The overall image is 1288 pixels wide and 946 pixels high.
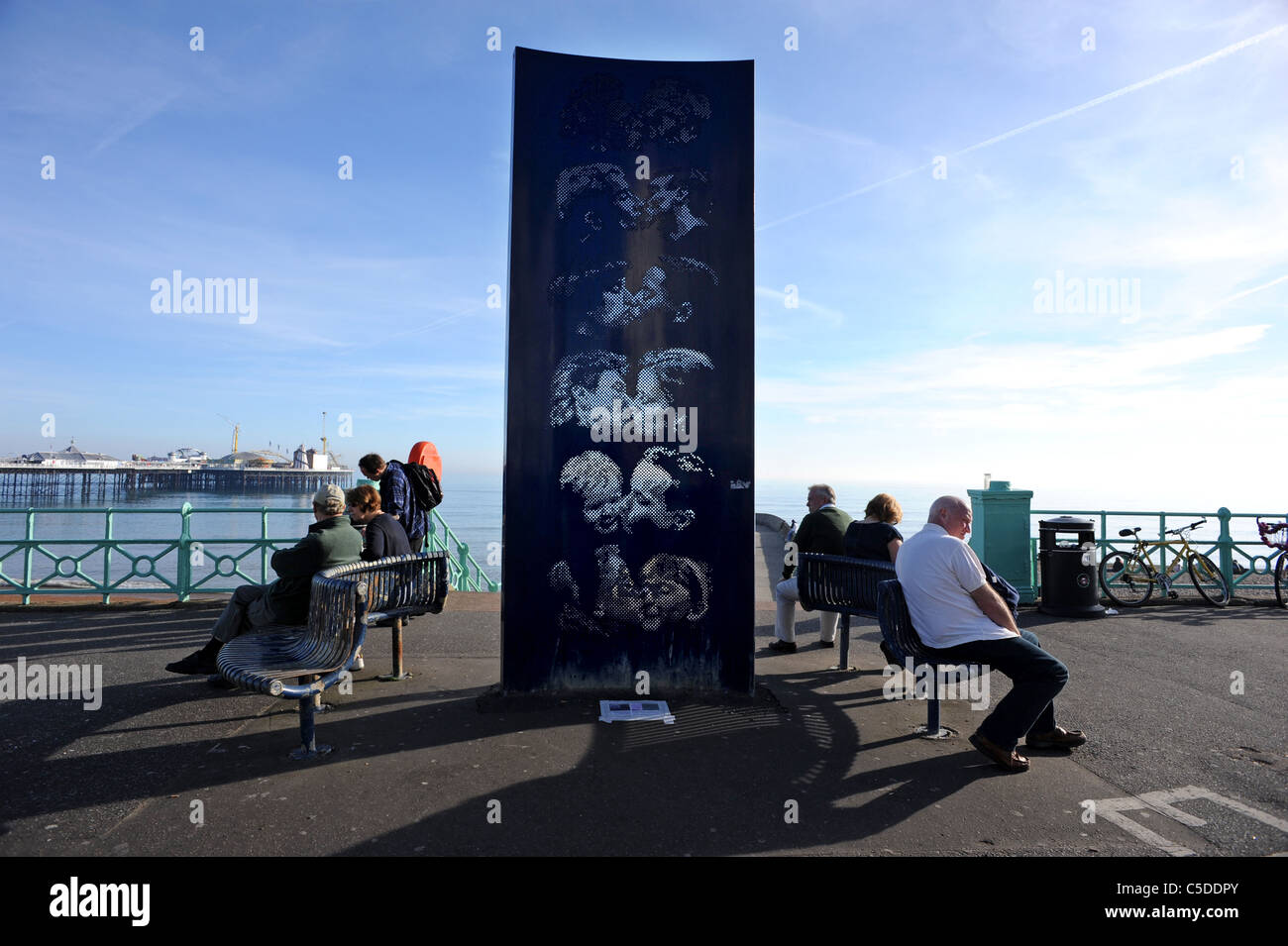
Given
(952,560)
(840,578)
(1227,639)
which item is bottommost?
(1227,639)

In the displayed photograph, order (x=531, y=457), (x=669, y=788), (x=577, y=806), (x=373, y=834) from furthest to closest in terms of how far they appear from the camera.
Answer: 1. (x=531, y=457)
2. (x=669, y=788)
3. (x=577, y=806)
4. (x=373, y=834)

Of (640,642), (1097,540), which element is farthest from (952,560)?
(1097,540)

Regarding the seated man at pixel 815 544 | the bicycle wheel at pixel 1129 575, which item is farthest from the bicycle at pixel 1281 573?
the seated man at pixel 815 544

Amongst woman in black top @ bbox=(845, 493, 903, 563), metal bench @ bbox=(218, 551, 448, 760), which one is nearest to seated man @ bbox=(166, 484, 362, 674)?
metal bench @ bbox=(218, 551, 448, 760)

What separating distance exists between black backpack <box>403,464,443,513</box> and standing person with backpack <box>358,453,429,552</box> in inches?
1.8

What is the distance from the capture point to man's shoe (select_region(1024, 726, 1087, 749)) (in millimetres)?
4312

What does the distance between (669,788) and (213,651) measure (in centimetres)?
378

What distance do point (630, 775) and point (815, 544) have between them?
3.16 m

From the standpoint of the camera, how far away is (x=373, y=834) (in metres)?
3.15

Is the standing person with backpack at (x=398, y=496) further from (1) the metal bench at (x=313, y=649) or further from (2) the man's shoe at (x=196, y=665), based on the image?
(1) the metal bench at (x=313, y=649)
